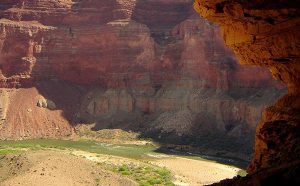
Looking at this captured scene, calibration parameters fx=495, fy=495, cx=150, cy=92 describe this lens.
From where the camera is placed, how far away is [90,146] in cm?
6003

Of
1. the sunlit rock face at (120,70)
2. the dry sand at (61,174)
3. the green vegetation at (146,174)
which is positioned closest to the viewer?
the dry sand at (61,174)

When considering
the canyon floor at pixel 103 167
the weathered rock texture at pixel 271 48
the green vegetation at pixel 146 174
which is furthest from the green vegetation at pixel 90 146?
the weathered rock texture at pixel 271 48

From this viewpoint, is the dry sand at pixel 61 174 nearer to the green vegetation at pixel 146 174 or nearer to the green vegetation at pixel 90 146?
the green vegetation at pixel 146 174

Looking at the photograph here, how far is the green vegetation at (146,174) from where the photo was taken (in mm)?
38938

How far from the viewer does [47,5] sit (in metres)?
77.0

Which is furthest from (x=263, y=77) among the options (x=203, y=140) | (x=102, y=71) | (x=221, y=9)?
(x=221, y=9)

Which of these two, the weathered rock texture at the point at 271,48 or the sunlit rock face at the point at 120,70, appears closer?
the weathered rock texture at the point at 271,48

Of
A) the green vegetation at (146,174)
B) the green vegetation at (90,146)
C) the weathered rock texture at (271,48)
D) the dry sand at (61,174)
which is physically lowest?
the green vegetation at (90,146)

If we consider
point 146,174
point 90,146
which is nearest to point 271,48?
point 146,174

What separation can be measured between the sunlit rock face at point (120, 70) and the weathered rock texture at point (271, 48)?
159 ft

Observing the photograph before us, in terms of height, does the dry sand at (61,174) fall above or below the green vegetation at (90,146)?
above

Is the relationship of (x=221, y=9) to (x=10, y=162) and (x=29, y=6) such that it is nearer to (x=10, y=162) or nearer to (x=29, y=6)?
(x=10, y=162)

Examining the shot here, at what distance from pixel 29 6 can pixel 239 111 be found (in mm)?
36477

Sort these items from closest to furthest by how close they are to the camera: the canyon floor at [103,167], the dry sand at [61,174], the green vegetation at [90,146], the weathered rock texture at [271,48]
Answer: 1. the weathered rock texture at [271,48]
2. the dry sand at [61,174]
3. the canyon floor at [103,167]
4. the green vegetation at [90,146]
